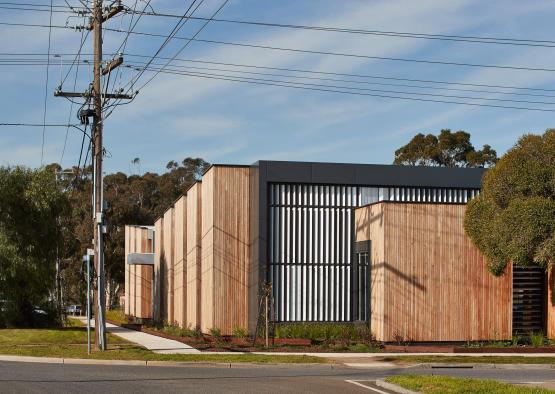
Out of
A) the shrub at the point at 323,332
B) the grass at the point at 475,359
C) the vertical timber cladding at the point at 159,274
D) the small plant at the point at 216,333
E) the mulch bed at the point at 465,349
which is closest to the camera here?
the grass at the point at 475,359

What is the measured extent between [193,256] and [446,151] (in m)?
43.0

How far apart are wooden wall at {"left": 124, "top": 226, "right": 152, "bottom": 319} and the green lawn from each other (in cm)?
2025

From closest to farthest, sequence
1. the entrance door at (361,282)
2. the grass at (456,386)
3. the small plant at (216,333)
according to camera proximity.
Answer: the grass at (456,386)
the small plant at (216,333)
the entrance door at (361,282)

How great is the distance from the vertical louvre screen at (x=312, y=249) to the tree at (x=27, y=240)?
10.5 m

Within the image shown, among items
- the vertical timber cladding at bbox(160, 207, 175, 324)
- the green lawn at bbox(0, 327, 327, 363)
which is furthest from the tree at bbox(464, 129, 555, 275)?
the vertical timber cladding at bbox(160, 207, 175, 324)

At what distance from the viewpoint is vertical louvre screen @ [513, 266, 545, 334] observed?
30.7m

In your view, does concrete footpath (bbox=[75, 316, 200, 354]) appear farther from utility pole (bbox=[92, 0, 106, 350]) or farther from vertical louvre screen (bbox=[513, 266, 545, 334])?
vertical louvre screen (bbox=[513, 266, 545, 334])

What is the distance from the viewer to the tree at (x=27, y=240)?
117 ft

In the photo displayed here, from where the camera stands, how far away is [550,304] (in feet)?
100

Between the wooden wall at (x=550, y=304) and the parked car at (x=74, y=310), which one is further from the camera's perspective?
the parked car at (x=74, y=310)

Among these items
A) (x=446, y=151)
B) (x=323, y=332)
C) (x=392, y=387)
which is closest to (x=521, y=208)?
(x=323, y=332)

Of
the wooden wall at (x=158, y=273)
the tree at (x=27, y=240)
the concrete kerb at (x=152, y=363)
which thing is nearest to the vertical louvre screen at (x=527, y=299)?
the concrete kerb at (x=152, y=363)

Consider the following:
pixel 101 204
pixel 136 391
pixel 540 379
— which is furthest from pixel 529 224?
pixel 136 391

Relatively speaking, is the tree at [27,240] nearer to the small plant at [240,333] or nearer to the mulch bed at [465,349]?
the small plant at [240,333]
